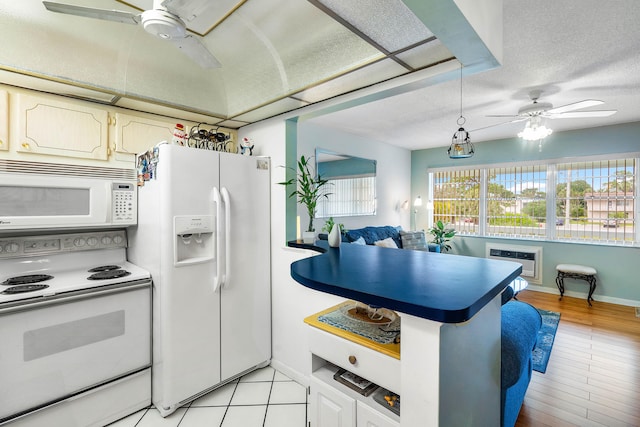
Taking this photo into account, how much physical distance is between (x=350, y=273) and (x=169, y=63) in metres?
2.05

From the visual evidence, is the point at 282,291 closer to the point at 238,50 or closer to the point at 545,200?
the point at 238,50

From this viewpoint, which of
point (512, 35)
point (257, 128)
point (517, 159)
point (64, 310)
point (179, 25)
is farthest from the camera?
point (517, 159)

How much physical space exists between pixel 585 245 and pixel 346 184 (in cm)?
374

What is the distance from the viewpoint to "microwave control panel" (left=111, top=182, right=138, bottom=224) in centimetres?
226

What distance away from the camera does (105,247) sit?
245 centimetres

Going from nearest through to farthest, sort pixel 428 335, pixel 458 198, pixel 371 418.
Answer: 1. pixel 428 335
2. pixel 371 418
3. pixel 458 198

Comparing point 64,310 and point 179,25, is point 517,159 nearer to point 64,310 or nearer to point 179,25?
point 179,25

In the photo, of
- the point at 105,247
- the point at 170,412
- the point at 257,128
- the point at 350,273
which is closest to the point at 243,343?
the point at 170,412

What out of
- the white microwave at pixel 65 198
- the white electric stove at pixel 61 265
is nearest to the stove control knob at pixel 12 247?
the white electric stove at pixel 61 265

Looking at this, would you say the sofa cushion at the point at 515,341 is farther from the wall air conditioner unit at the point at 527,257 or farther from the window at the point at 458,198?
the window at the point at 458,198

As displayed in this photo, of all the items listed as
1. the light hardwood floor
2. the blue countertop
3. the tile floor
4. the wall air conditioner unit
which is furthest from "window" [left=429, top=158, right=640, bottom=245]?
the tile floor

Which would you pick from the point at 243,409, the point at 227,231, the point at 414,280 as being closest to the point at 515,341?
the point at 414,280

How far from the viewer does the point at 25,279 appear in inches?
76.5

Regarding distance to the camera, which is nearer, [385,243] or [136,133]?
[136,133]
